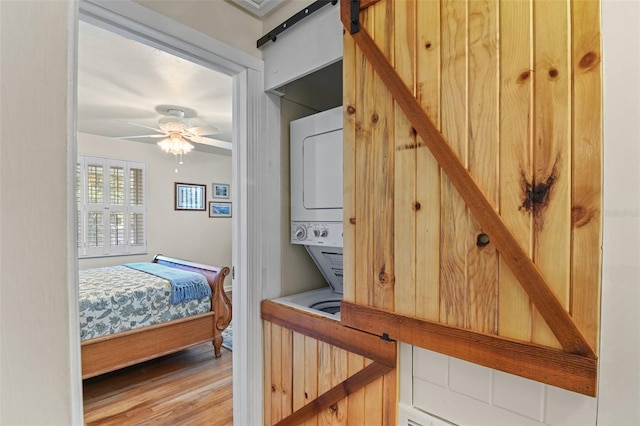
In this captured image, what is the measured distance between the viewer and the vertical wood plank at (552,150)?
2.54 feet

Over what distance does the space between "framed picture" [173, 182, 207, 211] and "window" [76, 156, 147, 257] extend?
1.81ft

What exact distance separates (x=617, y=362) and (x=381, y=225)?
0.71 meters

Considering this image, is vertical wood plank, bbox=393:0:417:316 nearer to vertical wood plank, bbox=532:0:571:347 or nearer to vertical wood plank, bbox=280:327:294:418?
vertical wood plank, bbox=532:0:571:347

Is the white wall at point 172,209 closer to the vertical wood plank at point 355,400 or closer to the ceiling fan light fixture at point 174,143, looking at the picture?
the ceiling fan light fixture at point 174,143

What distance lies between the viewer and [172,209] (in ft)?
17.5

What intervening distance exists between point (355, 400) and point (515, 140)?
3.81 feet

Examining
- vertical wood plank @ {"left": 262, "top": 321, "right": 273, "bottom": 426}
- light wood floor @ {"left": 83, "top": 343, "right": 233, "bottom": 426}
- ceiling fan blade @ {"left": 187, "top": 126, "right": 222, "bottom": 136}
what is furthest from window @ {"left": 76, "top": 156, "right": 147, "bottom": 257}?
vertical wood plank @ {"left": 262, "top": 321, "right": 273, "bottom": 426}

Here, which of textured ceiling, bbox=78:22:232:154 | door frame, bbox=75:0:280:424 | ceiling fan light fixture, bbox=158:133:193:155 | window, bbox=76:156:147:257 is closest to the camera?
door frame, bbox=75:0:280:424

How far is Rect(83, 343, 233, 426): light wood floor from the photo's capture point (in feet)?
7.35

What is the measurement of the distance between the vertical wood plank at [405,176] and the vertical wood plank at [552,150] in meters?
0.35

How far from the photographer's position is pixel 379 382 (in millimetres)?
1236

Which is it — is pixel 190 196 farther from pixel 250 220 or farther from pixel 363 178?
pixel 363 178

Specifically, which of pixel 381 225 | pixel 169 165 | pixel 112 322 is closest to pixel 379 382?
pixel 381 225

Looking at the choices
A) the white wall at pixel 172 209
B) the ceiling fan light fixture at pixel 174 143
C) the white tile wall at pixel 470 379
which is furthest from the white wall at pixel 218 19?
the white wall at pixel 172 209
